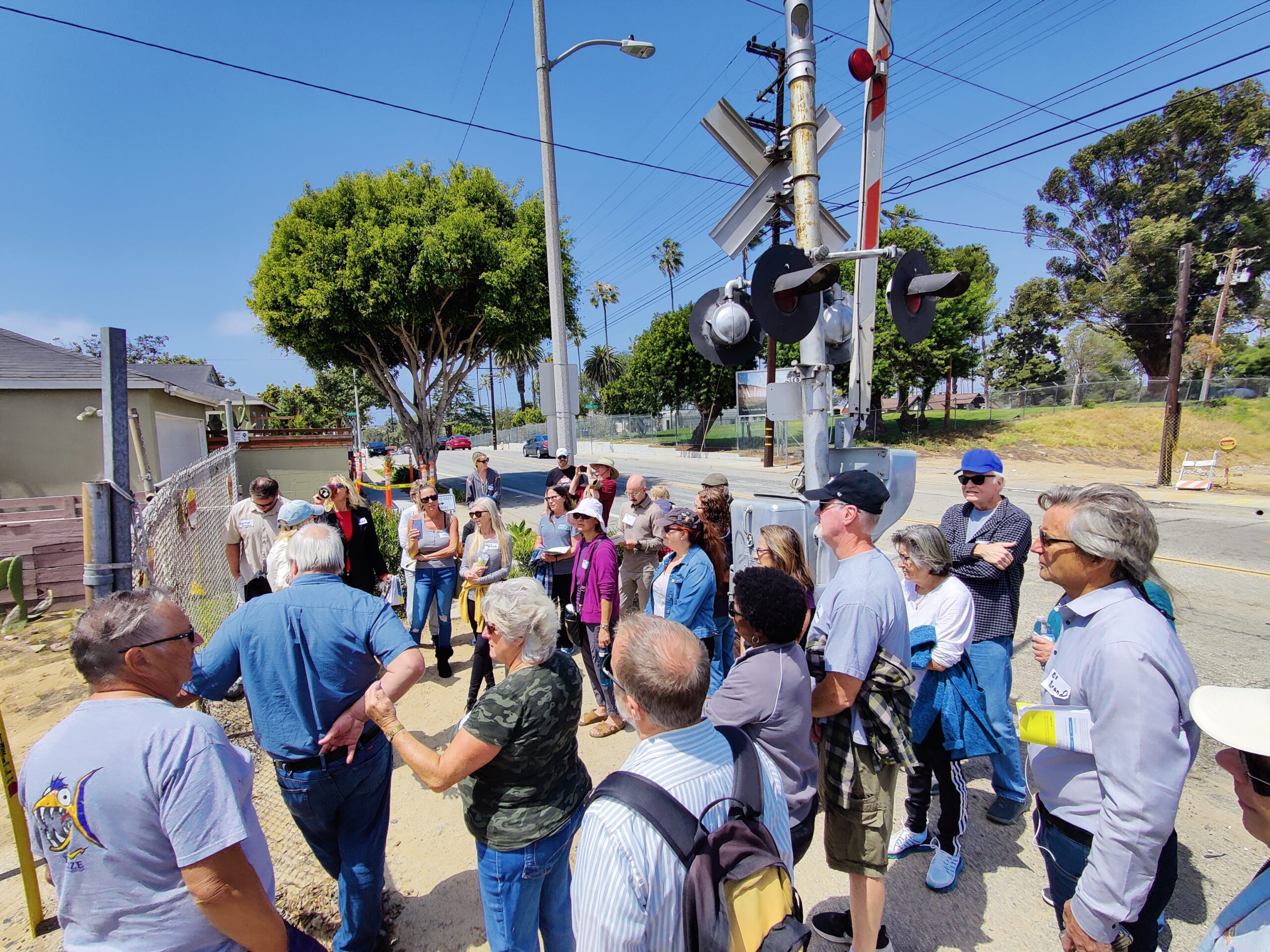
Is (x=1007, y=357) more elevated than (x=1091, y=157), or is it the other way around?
(x=1091, y=157)

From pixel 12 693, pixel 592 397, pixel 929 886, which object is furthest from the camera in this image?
pixel 592 397

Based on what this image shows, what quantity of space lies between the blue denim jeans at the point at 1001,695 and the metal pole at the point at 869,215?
4.78 feet

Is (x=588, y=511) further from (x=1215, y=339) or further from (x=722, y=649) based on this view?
(x=1215, y=339)

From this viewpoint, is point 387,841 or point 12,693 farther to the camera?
point 12,693

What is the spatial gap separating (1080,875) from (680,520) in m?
2.60

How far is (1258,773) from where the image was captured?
1.13m

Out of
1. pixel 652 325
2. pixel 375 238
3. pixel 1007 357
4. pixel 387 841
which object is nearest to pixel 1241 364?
pixel 1007 357

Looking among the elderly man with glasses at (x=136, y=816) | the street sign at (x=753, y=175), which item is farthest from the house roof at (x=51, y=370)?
the elderly man with glasses at (x=136, y=816)

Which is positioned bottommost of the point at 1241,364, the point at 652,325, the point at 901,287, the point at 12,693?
the point at 12,693

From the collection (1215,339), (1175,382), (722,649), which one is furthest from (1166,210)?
(722,649)

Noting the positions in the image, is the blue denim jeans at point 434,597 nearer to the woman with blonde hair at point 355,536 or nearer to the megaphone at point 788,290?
the woman with blonde hair at point 355,536

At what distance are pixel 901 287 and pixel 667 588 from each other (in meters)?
2.30

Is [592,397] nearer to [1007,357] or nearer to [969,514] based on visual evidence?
[1007,357]

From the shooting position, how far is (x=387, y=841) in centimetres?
334
